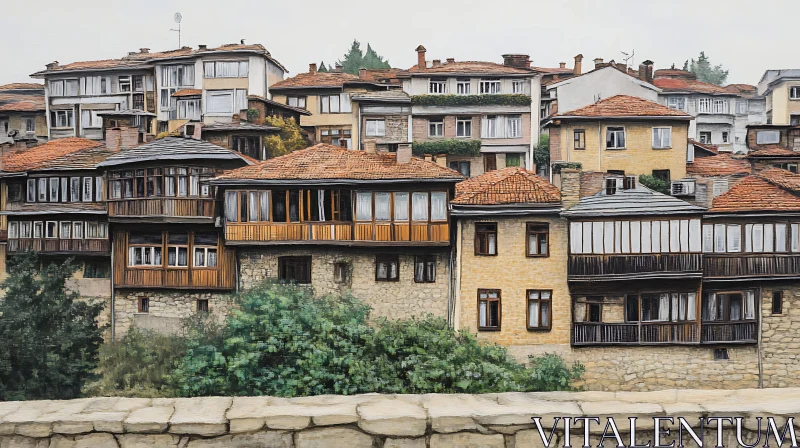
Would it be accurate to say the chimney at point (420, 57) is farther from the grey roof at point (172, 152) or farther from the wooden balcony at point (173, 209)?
the wooden balcony at point (173, 209)

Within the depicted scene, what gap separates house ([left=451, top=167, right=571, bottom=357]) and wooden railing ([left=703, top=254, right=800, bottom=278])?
387 cm

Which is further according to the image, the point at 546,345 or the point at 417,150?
the point at 417,150

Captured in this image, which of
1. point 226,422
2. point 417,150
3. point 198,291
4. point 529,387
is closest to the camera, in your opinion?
point 226,422

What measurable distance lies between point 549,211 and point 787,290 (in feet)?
21.8

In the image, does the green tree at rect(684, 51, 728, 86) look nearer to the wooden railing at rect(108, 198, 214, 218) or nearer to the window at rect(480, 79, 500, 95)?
the window at rect(480, 79, 500, 95)

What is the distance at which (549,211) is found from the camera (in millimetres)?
22844

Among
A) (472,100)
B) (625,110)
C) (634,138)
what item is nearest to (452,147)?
(472,100)

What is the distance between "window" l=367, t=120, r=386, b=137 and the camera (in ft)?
112

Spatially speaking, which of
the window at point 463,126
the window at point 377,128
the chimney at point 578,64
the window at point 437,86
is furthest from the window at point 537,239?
the chimney at point 578,64

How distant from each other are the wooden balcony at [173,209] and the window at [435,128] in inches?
495

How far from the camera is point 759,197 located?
23547 mm

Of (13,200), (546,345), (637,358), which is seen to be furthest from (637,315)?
(13,200)

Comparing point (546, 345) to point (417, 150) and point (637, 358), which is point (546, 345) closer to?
point (637, 358)

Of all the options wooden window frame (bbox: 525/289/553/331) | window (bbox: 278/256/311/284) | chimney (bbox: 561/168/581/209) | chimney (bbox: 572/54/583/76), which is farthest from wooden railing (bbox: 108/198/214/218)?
chimney (bbox: 572/54/583/76)
